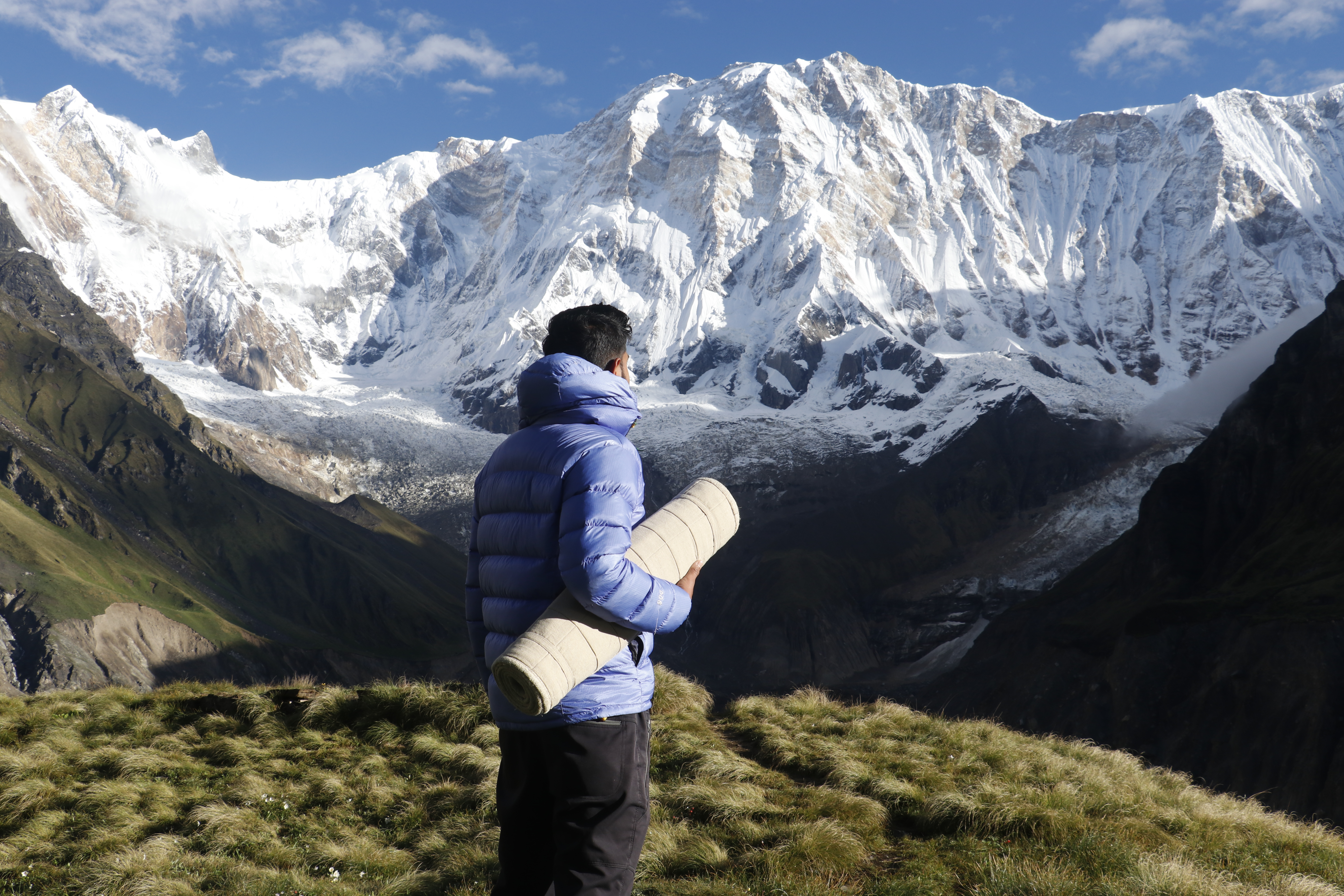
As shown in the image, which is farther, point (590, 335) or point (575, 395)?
point (590, 335)

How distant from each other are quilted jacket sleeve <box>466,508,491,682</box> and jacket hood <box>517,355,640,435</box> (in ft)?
3.04

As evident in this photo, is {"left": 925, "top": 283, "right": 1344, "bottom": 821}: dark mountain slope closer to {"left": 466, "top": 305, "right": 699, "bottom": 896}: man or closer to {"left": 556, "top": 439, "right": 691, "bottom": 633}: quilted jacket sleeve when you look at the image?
{"left": 466, "top": 305, "right": 699, "bottom": 896}: man

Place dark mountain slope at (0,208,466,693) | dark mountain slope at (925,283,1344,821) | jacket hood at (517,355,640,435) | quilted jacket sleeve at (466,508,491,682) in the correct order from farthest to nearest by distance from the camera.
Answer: dark mountain slope at (0,208,466,693)
dark mountain slope at (925,283,1344,821)
quilted jacket sleeve at (466,508,491,682)
jacket hood at (517,355,640,435)

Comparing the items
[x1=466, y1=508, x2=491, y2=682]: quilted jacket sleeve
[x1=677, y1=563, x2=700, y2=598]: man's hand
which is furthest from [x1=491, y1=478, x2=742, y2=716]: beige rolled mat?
[x1=466, y1=508, x2=491, y2=682]: quilted jacket sleeve

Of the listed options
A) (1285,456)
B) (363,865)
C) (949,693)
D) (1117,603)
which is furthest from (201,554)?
(363,865)

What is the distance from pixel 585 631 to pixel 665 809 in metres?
5.67

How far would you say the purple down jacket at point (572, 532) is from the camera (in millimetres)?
5574

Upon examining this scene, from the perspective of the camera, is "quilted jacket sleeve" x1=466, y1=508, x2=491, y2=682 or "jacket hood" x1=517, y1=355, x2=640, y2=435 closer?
"jacket hood" x1=517, y1=355, x2=640, y2=435

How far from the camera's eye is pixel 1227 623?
9262 centimetres

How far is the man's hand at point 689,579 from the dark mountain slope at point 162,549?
479 ft

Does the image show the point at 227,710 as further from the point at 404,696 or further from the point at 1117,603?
the point at 1117,603

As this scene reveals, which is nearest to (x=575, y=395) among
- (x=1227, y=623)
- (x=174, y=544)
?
(x=1227, y=623)

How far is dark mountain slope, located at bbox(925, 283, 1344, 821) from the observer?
76500 millimetres

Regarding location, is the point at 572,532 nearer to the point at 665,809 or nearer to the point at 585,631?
the point at 585,631
